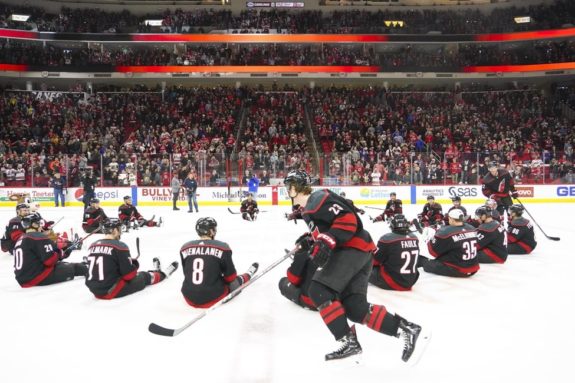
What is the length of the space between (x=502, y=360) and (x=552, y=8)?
33811mm

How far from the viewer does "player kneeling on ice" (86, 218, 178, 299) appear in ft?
17.8

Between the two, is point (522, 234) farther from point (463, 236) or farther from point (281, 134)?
point (281, 134)

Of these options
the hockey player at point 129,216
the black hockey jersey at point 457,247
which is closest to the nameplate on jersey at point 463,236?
the black hockey jersey at point 457,247

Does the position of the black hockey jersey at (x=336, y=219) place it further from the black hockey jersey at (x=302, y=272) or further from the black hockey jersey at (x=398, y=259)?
the black hockey jersey at (x=398, y=259)

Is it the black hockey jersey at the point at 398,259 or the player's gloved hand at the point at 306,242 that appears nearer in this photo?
the player's gloved hand at the point at 306,242

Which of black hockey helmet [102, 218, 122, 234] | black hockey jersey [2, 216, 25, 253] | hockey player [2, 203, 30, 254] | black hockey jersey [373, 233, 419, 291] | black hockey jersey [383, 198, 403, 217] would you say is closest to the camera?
black hockey helmet [102, 218, 122, 234]

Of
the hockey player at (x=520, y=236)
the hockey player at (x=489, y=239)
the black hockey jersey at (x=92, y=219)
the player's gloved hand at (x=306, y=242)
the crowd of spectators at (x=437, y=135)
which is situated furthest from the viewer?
the crowd of spectators at (x=437, y=135)

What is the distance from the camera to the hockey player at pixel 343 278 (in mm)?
3672

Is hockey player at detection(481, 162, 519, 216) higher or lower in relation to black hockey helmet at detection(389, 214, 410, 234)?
higher

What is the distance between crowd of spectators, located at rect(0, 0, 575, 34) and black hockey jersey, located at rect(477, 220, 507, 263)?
84.9 feet

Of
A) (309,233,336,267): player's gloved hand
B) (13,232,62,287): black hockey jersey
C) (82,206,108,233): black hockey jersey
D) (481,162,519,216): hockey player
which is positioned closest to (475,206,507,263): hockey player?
(481,162,519,216): hockey player

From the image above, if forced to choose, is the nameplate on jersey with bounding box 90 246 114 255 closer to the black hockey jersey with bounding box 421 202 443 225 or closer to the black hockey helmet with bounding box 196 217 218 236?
the black hockey helmet with bounding box 196 217 218 236

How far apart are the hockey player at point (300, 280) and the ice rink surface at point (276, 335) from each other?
4.7 inches

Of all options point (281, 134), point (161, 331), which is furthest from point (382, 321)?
point (281, 134)
